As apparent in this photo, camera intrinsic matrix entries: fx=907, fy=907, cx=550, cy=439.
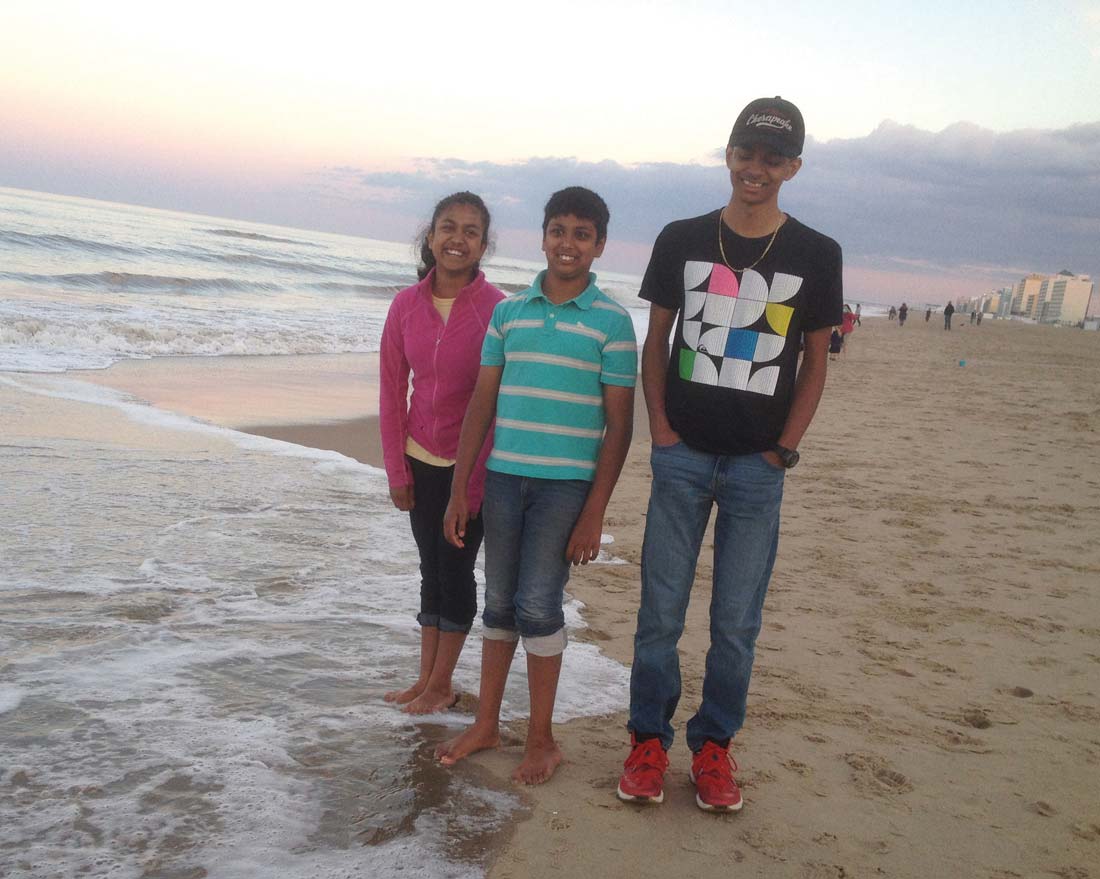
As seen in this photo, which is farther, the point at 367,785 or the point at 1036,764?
the point at 1036,764

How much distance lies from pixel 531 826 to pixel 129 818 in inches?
42.6

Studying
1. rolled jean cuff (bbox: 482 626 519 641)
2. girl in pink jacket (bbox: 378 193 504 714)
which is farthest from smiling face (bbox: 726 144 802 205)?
rolled jean cuff (bbox: 482 626 519 641)

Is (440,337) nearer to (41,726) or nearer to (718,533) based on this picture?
(718,533)

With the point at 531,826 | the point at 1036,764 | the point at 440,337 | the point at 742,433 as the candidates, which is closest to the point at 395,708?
the point at 531,826

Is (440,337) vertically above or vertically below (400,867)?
above

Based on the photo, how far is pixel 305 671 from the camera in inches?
137

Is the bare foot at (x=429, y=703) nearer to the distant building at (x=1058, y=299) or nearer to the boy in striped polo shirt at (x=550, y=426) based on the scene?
the boy in striped polo shirt at (x=550, y=426)

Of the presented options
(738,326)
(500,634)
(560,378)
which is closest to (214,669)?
(500,634)

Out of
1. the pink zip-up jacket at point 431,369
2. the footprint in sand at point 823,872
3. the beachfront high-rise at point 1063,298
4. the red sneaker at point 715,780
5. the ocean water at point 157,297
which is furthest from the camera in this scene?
the beachfront high-rise at point 1063,298

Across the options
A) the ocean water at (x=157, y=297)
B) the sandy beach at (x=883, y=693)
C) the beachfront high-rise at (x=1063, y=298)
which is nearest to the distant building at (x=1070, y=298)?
the beachfront high-rise at (x=1063, y=298)

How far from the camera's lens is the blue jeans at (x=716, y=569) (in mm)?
2584

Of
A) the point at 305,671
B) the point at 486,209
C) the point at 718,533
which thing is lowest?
the point at 305,671

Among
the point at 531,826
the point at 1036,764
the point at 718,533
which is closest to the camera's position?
the point at 531,826

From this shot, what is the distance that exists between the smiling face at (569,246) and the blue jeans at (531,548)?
617mm
